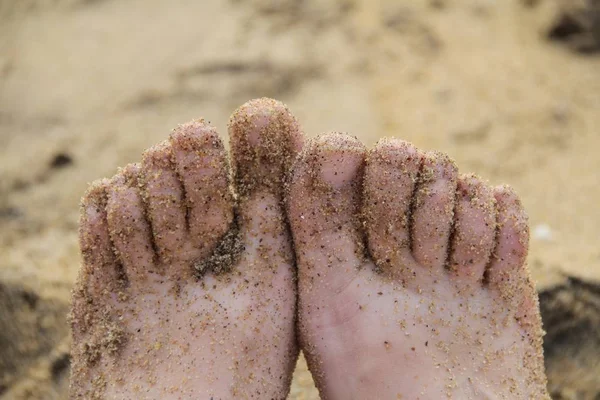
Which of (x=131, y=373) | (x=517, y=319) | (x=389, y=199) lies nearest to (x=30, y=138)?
(x=131, y=373)

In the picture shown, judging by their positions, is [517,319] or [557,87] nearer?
[517,319]

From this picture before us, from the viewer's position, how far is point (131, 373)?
1098 millimetres

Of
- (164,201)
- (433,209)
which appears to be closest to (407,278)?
(433,209)

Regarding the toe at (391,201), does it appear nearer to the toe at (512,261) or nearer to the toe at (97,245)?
the toe at (512,261)

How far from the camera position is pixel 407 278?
1128 millimetres

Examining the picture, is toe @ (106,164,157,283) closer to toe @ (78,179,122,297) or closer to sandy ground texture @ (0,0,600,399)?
toe @ (78,179,122,297)

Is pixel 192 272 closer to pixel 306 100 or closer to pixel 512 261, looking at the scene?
pixel 512 261

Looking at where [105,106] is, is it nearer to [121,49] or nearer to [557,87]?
[121,49]

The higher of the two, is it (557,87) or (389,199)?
(389,199)

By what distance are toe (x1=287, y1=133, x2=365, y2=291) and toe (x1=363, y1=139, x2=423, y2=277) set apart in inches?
1.1

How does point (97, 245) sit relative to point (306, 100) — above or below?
above

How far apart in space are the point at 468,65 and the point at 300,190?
1673mm

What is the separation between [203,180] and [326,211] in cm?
25

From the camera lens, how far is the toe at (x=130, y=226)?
3.73 feet
